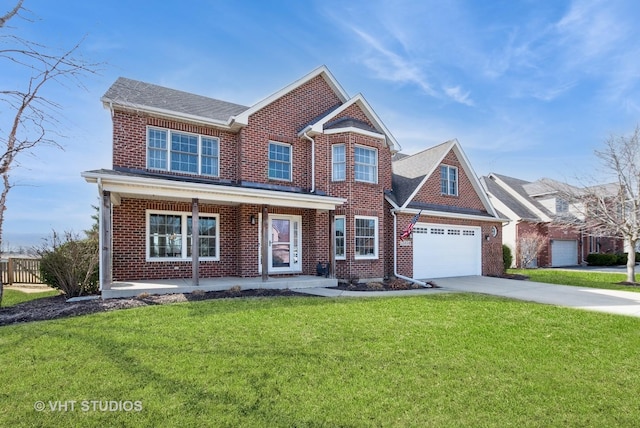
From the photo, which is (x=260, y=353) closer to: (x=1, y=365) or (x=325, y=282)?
(x=1, y=365)

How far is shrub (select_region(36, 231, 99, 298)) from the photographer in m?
9.73

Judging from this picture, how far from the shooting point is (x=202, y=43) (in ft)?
33.3

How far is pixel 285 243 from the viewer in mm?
13547

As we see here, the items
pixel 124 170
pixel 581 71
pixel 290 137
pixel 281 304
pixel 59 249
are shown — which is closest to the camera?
pixel 281 304

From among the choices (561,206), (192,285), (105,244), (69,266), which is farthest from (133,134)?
(561,206)

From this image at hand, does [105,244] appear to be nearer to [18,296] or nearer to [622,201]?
[18,296]

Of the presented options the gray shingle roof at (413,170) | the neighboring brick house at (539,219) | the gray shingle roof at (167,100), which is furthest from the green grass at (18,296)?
the neighboring brick house at (539,219)

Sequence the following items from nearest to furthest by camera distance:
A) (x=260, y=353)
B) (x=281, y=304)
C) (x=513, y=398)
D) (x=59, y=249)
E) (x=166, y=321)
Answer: (x=513, y=398), (x=260, y=353), (x=166, y=321), (x=281, y=304), (x=59, y=249)

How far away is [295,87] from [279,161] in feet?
11.3

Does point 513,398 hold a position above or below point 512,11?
below

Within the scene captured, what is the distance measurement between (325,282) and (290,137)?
20.5 feet

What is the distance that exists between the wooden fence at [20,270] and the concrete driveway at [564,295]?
18.2 m

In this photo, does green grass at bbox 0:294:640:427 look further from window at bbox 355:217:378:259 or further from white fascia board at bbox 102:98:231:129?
white fascia board at bbox 102:98:231:129

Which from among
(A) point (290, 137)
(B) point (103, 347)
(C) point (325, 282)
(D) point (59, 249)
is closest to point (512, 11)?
(A) point (290, 137)
